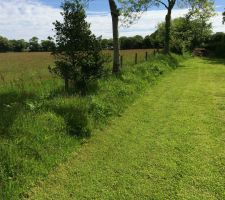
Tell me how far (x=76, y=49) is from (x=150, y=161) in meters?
5.10

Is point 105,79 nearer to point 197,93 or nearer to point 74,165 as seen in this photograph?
point 197,93

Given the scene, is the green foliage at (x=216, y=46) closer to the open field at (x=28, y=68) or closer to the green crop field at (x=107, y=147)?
the open field at (x=28, y=68)

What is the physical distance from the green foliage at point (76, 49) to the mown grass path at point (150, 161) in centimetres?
192

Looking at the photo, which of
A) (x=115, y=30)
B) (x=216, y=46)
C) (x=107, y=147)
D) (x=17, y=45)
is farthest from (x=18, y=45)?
(x=107, y=147)

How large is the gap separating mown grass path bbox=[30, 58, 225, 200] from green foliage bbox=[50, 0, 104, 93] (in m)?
1.92

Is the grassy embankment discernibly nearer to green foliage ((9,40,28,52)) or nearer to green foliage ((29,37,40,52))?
green foliage ((29,37,40,52))

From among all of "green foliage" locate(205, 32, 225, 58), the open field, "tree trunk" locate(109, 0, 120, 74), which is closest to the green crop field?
the open field

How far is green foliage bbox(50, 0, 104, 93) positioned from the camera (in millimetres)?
9281

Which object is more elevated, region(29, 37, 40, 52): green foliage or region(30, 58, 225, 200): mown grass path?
region(29, 37, 40, 52): green foliage

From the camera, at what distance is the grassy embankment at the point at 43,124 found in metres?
4.86

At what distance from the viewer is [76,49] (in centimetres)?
943

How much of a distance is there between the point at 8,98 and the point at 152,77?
773cm

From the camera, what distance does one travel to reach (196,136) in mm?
A: 6812

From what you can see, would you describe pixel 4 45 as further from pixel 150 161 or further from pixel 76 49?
pixel 150 161
